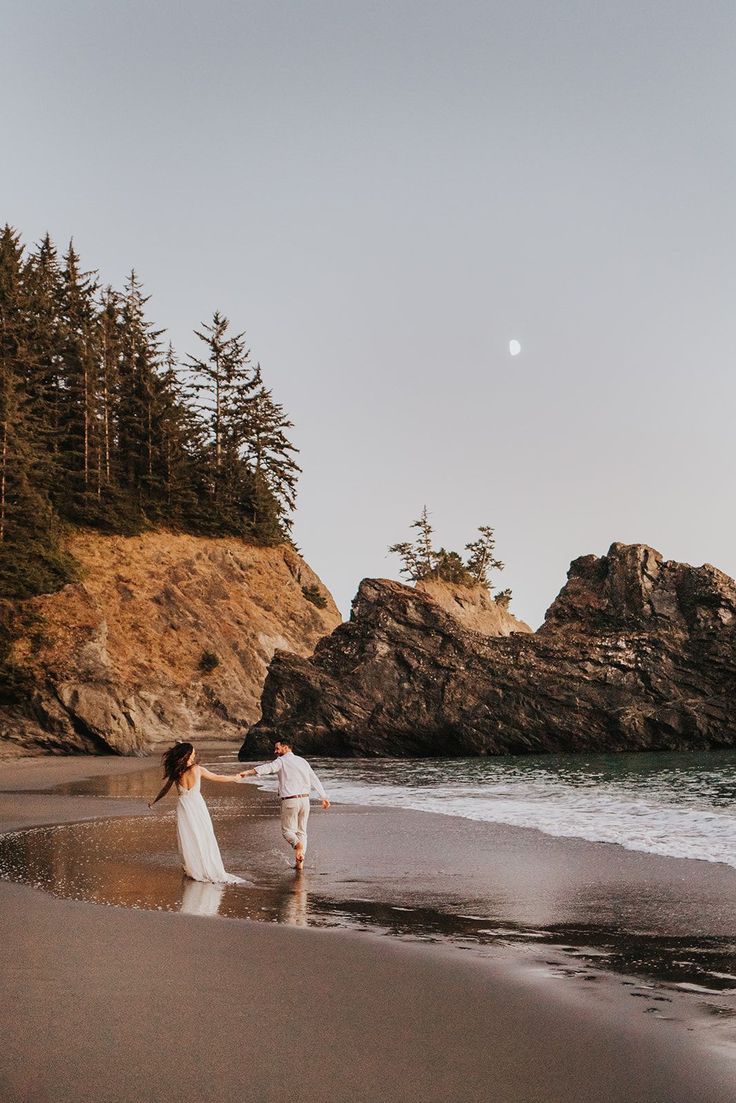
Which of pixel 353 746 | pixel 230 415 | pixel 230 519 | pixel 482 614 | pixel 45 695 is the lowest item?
pixel 353 746

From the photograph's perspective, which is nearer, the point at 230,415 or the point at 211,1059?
the point at 211,1059

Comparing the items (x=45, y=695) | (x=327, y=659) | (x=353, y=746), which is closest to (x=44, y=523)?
(x=45, y=695)

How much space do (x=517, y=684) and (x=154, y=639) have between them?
22620 millimetres

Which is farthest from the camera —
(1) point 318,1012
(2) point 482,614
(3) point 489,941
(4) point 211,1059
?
(2) point 482,614

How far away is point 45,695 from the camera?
130 feet

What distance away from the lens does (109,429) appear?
64.2 meters

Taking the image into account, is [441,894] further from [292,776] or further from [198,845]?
[292,776]

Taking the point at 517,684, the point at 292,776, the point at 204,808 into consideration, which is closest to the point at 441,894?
the point at 204,808

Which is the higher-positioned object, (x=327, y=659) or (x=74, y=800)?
(x=327, y=659)

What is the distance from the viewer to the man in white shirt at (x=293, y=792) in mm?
11289

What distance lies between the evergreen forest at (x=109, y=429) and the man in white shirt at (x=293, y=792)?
38951 millimetres

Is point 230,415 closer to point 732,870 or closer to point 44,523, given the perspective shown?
point 44,523

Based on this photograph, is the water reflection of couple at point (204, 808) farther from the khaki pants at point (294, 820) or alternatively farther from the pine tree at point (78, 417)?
the pine tree at point (78, 417)

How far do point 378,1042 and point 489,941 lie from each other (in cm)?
259
